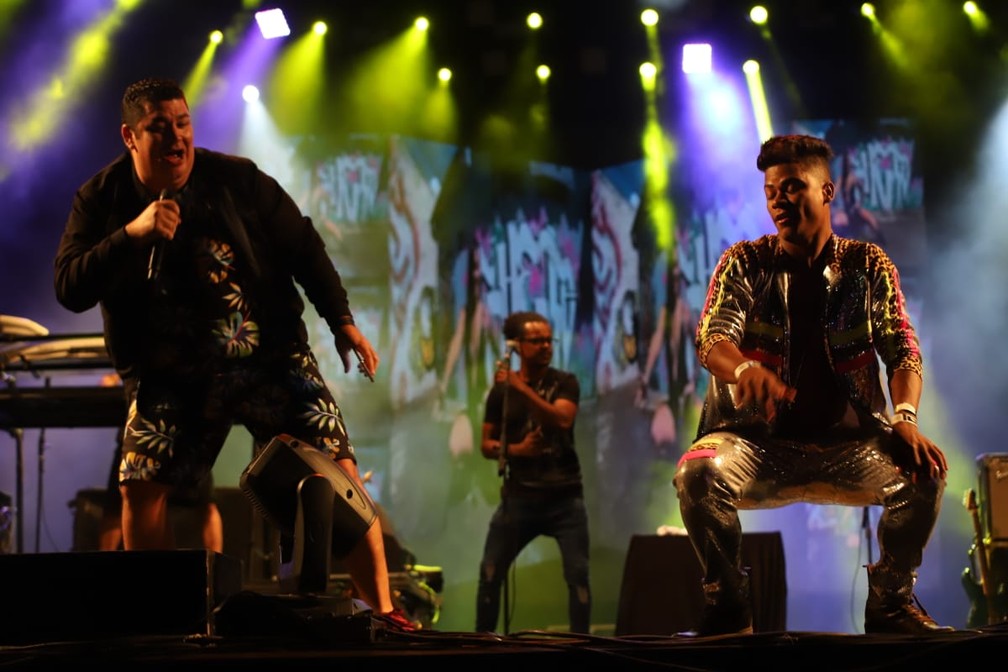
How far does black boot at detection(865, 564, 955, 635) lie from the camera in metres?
3.52

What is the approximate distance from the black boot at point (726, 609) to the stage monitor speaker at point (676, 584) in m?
3.00

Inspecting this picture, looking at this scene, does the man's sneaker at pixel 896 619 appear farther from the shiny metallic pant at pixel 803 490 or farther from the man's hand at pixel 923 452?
the man's hand at pixel 923 452

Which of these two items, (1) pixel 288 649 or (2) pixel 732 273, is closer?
(1) pixel 288 649

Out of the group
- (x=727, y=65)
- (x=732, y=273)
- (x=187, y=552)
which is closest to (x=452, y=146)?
(x=727, y=65)

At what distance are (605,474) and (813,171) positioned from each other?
7.36 meters

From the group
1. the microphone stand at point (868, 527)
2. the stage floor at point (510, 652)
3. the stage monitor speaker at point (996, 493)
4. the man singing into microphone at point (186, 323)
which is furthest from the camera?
the stage monitor speaker at point (996, 493)

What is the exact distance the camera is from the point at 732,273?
165 inches

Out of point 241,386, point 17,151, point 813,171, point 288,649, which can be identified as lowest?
point 288,649

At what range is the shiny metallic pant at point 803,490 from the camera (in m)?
3.65

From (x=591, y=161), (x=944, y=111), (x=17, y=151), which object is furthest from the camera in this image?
(x=591, y=161)

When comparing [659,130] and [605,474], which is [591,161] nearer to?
[659,130]

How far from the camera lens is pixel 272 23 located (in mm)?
10875

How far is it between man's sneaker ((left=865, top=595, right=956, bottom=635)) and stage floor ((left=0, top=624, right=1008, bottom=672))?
629 mm

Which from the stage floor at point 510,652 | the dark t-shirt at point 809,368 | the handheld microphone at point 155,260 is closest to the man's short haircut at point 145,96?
the handheld microphone at point 155,260
